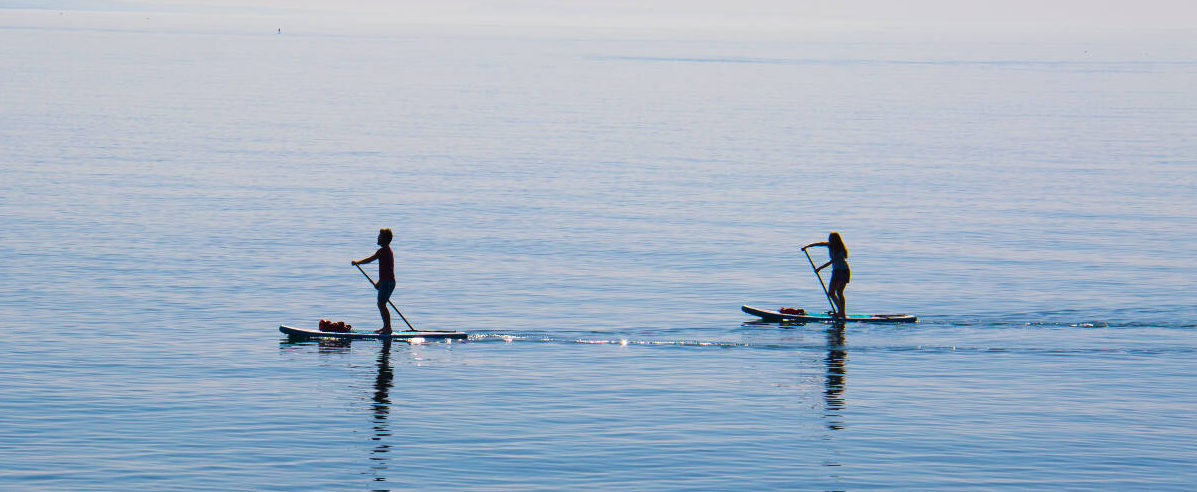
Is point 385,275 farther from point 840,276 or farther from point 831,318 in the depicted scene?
point 831,318

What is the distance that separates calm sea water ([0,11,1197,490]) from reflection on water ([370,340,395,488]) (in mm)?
86

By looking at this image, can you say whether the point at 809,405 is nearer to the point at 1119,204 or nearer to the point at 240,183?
the point at 1119,204

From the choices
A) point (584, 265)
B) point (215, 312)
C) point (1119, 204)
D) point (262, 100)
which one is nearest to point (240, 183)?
point (584, 265)

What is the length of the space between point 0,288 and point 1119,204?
40.5 m

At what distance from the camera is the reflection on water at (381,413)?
21.7 meters

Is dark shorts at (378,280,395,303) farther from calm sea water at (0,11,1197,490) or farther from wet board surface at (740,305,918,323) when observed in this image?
wet board surface at (740,305,918,323)

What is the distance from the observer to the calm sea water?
22188mm

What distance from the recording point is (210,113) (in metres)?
108

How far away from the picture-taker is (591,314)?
34.6m

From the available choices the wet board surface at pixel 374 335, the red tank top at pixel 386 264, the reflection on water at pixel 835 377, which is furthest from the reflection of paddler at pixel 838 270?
the red tank top at pixel 386 264

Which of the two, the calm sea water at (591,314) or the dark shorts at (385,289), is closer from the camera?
the calm sea water at (591,314)

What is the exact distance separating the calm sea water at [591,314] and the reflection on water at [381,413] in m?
0.09

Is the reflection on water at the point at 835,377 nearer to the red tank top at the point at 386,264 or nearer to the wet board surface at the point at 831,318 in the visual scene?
the wet board surface at the point at 831,318

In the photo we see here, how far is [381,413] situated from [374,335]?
6.09 m
